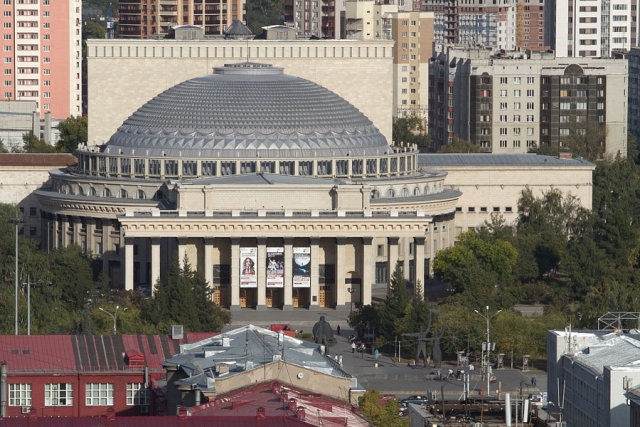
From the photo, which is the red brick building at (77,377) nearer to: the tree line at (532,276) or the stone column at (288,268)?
the tree line at (532,276)

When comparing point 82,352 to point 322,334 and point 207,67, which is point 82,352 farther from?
point 207,67

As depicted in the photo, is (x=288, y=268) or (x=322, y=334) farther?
(x=288, y=268)

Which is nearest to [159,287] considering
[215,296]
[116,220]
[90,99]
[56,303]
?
[56,303]

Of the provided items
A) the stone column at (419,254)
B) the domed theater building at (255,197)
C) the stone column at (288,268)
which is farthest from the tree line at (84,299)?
the stone column at (419,254)

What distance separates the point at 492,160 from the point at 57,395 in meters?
87.4

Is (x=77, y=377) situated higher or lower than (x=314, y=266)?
higher

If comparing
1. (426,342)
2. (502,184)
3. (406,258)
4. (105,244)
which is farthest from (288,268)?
(502,184)

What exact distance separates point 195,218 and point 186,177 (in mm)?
13664

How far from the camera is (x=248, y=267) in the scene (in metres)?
144

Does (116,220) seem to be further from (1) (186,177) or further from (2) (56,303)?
(2) (56,303)

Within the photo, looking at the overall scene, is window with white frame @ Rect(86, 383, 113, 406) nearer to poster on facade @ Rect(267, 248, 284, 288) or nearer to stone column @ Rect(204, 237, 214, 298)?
stone column @ Rect(204, 237, 214, 298)

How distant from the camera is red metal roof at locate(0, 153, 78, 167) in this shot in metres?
173

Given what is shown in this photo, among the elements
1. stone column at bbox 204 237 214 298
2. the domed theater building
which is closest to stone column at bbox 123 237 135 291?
the domed theater building

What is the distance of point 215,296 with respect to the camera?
14338 cm
